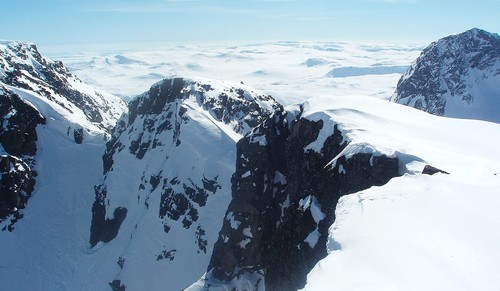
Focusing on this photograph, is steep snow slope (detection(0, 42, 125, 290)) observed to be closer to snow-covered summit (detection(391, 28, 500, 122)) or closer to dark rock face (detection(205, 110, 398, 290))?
dark rock face (detection(205, 110, 398, 290))

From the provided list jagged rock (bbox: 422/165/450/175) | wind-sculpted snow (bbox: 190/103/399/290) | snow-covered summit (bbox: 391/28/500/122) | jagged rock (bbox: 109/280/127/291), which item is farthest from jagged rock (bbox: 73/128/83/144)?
snow-covered summit (bbox: 391/28/500/122)

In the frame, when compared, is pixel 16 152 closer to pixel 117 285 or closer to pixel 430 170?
pixel 117 285

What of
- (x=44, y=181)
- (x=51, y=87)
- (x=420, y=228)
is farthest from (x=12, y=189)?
(x=420, y=228)

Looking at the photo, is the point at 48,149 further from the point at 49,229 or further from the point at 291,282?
the point at 291,282

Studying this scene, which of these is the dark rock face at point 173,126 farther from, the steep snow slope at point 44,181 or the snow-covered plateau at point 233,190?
the steep snow slope at point 44,181

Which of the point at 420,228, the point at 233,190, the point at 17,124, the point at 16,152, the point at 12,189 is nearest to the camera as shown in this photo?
the point at 420,228

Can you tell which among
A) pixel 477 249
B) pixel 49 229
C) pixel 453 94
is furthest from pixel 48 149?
pixel 453 94
